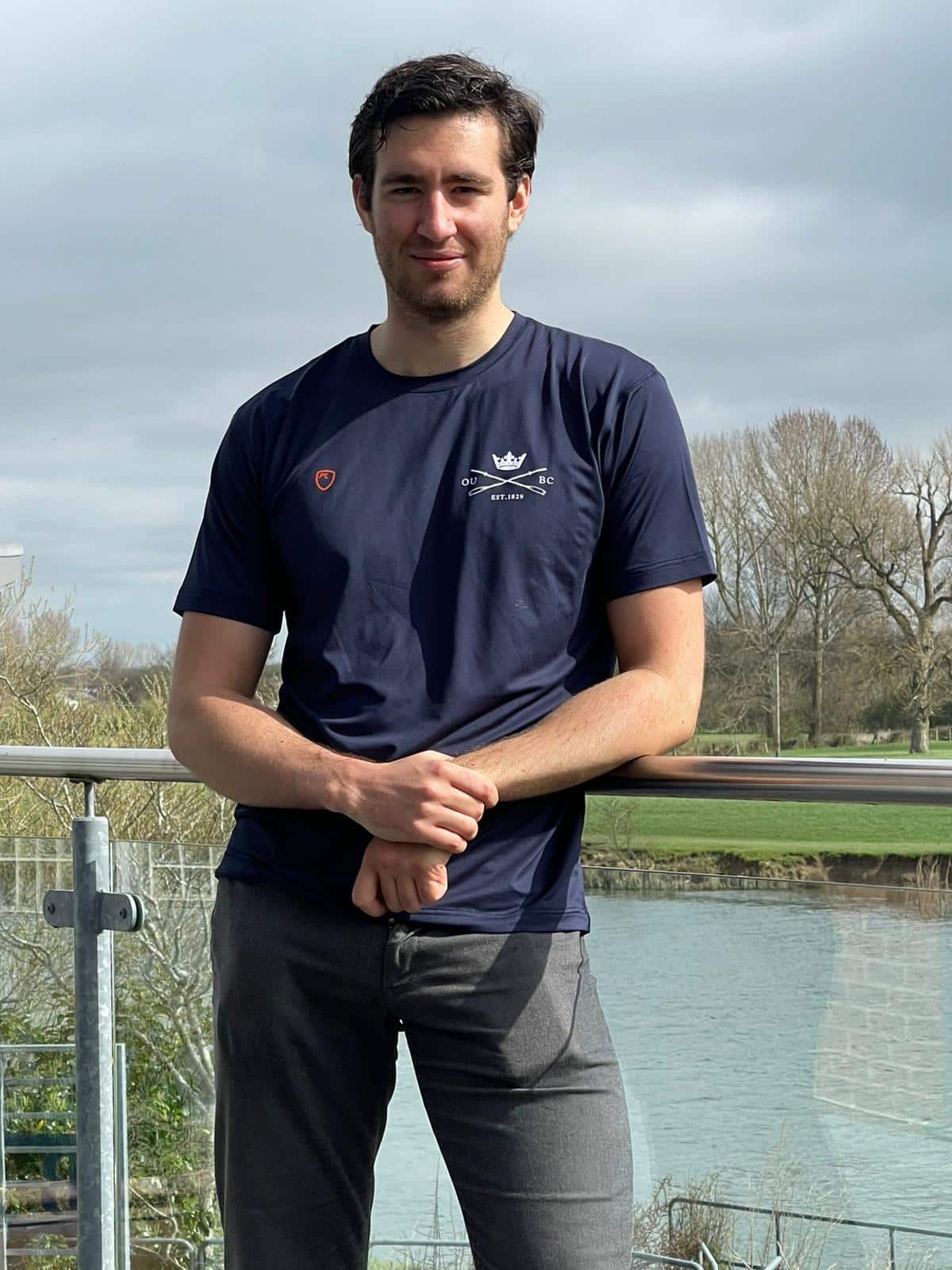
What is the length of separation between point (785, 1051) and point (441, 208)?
109 cm

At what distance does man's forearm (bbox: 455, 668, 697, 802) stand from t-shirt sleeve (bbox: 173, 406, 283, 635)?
0.37 meters

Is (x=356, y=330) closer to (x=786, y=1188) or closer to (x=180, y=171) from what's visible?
(x=786, y=1188)

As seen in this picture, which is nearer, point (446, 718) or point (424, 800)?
point (424, 800)

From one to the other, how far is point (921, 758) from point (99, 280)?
5488 cm

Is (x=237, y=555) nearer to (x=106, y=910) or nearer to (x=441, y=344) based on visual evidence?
(x=441, y=344)

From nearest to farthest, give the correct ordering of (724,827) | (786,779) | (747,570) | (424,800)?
1. (424,800)
2. (786,779)
3. (724,827)
4. (747,570)

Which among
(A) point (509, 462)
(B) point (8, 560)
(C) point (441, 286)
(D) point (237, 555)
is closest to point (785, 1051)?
(A) point (509, 462)

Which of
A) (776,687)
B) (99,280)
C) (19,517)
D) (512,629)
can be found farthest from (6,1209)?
A: (99,280)

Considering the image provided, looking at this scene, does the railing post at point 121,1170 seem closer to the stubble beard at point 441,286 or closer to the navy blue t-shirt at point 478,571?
the navy blue t-shirt at point 478,571

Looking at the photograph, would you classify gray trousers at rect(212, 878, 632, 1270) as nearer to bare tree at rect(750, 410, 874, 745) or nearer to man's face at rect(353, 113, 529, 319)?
man's face at rect(353, 113, 529, 319)

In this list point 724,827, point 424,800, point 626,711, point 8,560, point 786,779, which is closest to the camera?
point 424,800

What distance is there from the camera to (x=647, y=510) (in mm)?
1663

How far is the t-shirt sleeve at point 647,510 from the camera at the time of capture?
1.66 metres

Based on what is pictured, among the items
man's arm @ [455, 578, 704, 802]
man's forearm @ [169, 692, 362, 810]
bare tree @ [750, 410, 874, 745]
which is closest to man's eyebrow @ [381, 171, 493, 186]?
man's arm @ [455, 578, 704, 802]
